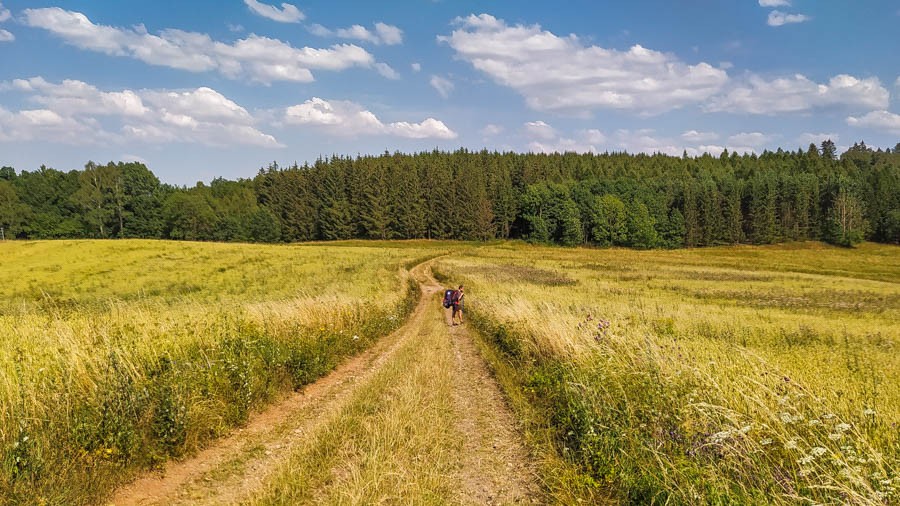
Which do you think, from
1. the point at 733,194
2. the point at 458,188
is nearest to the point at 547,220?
the point at 458,188

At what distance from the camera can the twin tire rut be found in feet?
17.1

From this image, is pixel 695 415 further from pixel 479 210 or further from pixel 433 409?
pixel 479 210

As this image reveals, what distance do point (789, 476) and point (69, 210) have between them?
154300 mm

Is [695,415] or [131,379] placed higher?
[131,379]

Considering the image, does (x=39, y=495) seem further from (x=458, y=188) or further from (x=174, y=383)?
(x=458, y=188)

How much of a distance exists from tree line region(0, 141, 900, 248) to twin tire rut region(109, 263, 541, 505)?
101 metres

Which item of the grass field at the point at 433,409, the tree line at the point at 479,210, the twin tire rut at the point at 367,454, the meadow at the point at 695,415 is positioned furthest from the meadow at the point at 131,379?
the tree line at the point at 479,210

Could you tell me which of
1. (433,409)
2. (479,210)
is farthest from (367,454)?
(479,210)

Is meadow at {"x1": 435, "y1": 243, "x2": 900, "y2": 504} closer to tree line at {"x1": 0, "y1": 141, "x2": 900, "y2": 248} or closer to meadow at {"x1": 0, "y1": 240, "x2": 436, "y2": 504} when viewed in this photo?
meadow at {"x1": 0, "y1": 240, "x2": 436, "y2": 504}

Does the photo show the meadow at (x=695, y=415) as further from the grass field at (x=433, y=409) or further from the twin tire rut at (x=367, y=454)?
the twin tire rut at (x=367, y=454)

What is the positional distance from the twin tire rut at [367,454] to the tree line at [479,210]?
10137cm

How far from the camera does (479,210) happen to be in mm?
110375

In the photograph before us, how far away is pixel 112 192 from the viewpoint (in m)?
113

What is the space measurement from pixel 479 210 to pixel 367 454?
10569 cm
